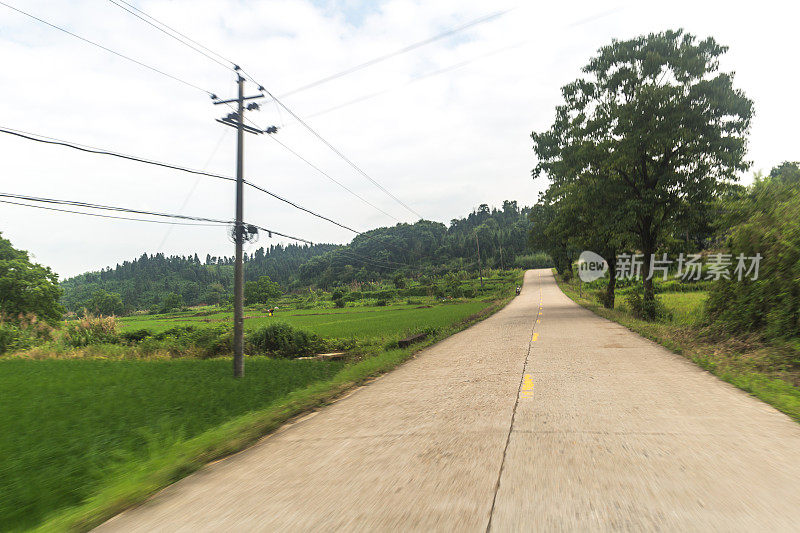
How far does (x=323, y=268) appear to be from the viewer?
11375 centimetres

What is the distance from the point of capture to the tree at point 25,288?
31.3 meters

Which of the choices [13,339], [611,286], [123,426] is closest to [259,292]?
[13,339]

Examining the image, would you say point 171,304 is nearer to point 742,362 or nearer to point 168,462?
point 168,462

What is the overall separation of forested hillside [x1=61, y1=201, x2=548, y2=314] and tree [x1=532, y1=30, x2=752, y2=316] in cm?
6417

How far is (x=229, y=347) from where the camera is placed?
67.9 ft

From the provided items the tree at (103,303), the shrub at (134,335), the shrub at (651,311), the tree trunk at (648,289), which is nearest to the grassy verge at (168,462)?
the shrub at (651,311)

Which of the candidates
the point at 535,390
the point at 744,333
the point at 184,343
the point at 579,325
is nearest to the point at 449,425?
the point at 535,390

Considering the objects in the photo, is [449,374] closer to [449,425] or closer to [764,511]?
[449,425]

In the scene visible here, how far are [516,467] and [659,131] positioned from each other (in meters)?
20.9

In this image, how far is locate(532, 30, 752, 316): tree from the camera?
1870 cm

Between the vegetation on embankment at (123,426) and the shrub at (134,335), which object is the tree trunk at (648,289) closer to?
the vegetation on embankment at (123,426)

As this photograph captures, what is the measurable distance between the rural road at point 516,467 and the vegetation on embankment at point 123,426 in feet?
1.44

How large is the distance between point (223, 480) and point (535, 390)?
16.5ft

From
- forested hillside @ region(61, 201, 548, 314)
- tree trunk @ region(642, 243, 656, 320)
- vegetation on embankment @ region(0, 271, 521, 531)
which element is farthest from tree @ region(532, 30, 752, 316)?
forested hillside @ region(61, 201, 548, 314)
